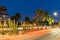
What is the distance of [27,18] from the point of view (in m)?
126

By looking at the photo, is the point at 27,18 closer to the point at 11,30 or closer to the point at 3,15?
the point at 3,15

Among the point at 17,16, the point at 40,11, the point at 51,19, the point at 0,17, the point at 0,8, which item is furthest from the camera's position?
the point at 17,16

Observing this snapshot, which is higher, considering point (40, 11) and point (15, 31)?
point (40, 11)

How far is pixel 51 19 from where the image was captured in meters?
108

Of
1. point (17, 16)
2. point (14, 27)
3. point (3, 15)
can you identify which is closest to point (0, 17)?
point (3, 15)

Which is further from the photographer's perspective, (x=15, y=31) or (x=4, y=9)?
(x=4, y=9)

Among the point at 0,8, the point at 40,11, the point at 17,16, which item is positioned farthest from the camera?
the point at 17,16

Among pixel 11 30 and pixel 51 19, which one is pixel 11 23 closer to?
pixel 11 30

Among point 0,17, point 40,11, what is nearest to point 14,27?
point 0,17

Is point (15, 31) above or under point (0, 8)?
under

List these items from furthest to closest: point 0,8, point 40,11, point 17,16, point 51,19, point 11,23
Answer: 1. point 17,16
2. point 51,19
3. point 40,11
4. point 0,8
5. point 11,23

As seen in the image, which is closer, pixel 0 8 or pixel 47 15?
pixel 0 8

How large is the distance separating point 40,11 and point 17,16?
29472mm

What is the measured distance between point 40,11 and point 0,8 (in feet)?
105
